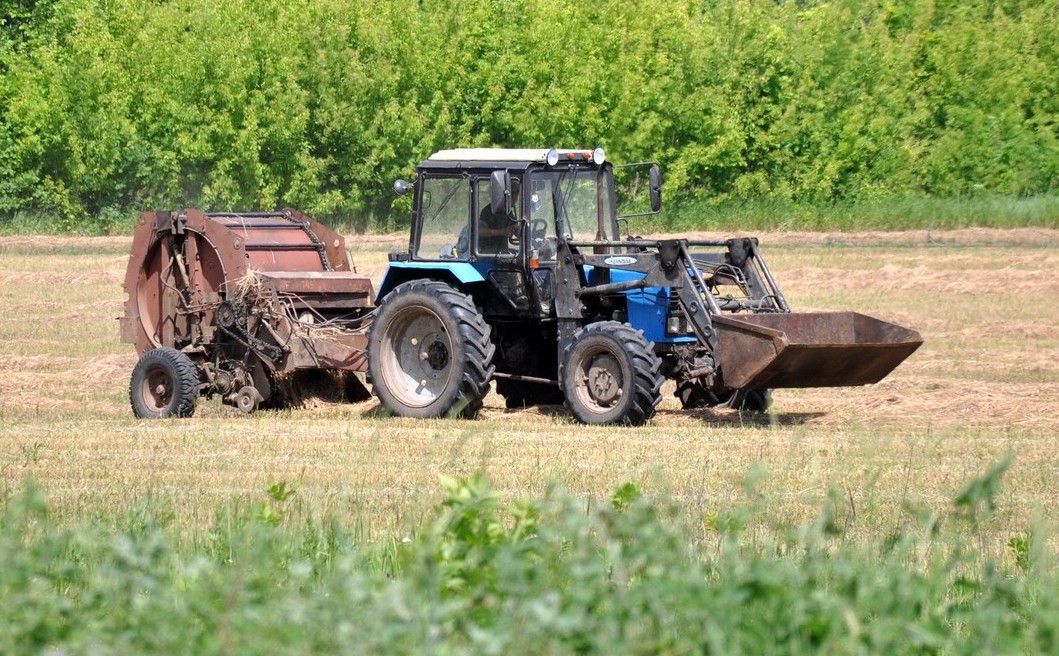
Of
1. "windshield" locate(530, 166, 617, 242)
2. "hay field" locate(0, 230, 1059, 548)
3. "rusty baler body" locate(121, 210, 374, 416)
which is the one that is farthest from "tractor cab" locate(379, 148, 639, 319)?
"hay field" locate(0, 230, 1059, 548)

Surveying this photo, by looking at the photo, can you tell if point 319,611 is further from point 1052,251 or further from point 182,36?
point 182,36

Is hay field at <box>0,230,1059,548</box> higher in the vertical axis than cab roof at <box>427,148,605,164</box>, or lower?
lower

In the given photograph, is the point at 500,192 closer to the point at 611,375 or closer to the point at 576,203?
the point at 576,203

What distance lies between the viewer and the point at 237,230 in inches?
575

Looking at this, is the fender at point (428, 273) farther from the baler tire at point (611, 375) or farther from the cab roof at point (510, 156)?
the baler tire at point (611, 375)

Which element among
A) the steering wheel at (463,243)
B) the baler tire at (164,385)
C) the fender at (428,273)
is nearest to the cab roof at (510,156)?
the steering wheel at (463,243)

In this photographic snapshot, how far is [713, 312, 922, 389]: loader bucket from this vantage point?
460 inches

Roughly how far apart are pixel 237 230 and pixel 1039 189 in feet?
96.8

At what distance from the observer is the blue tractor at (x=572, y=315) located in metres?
12.1

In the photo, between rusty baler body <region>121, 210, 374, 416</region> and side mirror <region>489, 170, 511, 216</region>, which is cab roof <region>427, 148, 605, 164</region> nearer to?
side mirror <region>489, 170, 511, 216</region>

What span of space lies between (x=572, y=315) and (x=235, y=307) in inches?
120

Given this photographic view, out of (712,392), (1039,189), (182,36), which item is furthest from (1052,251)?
(182,36)

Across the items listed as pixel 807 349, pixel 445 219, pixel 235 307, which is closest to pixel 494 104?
pixel 235 307

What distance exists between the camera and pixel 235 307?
1395 centimetres
